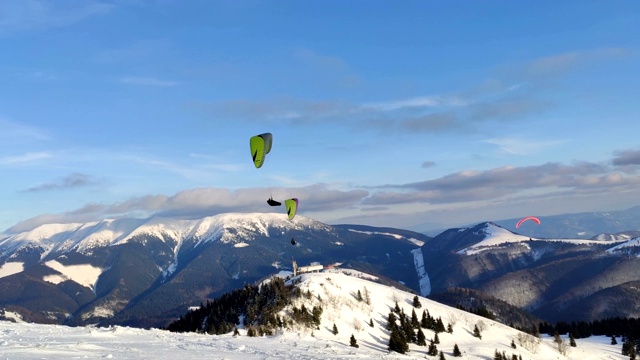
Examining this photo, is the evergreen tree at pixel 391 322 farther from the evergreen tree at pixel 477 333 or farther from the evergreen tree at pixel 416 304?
the evergreen tree at pixel 477 333

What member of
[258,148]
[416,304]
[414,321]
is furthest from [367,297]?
[258,148]

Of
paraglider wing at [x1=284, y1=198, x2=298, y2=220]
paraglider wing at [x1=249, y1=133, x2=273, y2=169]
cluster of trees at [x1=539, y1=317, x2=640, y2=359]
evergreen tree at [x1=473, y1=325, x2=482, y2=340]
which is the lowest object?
cluster of trees at [x1=539, y1=317, x2=640, y2=359]

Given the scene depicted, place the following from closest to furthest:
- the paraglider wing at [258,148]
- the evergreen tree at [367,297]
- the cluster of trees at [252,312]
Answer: the paraglider wing at [258,148], the cluster of trees at [252,312], the evergreen tree at [367,297]

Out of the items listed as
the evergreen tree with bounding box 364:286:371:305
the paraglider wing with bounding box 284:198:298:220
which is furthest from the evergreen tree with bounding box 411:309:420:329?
the paraglider wing with bounding box 284:198:298:220

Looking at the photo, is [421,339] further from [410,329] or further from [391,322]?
[391,322]

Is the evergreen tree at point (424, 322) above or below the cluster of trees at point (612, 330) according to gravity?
above

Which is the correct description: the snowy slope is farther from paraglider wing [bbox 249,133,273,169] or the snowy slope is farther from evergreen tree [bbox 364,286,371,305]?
paraglider wing [bbox 249,133,273,169]

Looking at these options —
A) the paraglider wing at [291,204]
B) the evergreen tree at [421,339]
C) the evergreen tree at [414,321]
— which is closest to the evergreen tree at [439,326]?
the evergreen tree at [414,321]

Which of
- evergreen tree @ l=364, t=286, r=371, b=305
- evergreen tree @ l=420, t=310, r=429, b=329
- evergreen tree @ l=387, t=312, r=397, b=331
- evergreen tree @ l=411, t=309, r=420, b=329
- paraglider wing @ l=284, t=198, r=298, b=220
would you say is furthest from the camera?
evergreen tree @ l=364, t=286, r=371, b=305

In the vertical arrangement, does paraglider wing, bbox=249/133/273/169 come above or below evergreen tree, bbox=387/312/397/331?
above
